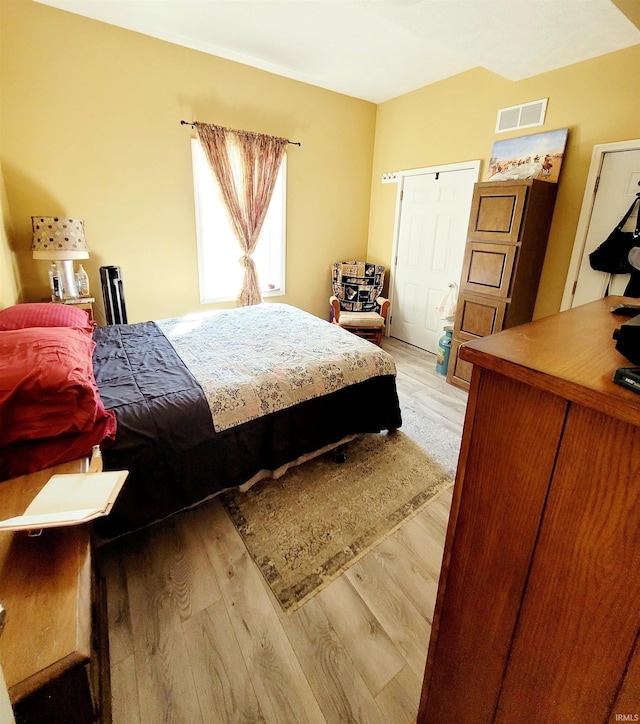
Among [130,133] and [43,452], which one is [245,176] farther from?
[43,452]

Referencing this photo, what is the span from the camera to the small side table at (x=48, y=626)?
605mm

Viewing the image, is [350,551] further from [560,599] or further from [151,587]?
[560,599]

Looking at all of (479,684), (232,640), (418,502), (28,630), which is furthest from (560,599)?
(418,502)

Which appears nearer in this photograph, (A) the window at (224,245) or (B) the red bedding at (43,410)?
(B) the red bedding at (43,410)

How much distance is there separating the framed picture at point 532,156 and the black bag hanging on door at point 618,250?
0.65m

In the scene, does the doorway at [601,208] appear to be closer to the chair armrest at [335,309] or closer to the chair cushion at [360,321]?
the chair cushion at [360,321]

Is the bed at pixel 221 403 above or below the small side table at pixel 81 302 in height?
below

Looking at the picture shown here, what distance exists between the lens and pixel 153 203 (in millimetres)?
3324

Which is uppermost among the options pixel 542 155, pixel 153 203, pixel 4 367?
pixel 542 155

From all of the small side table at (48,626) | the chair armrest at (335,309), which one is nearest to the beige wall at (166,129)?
the chair armrest at (335,309)

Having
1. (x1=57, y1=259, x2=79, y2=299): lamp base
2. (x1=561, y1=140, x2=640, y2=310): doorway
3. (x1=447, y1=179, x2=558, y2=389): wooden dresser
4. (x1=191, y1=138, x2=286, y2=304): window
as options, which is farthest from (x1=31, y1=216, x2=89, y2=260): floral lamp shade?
(x1=561, y1=140, x2=640, y2=310): doorway

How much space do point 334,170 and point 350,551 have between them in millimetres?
4126

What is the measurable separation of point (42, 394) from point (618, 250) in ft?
11.8

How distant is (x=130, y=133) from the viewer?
3078 mm
